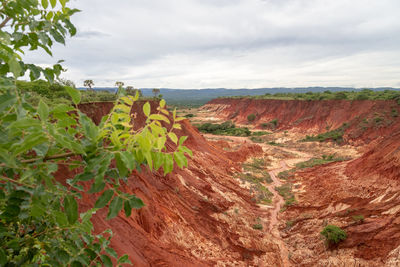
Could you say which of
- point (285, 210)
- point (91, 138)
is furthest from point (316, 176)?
point (91, 138)

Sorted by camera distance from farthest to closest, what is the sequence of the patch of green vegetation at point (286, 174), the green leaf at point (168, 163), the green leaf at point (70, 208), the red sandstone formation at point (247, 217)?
1. the patch of green vegetation at point (286, 174)
2. the red sandstone formation at point (247, 217)
3. the green leaf at point (168, 163)
4. the green leaf at point (70, 208)

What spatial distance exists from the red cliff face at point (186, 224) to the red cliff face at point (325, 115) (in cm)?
3063

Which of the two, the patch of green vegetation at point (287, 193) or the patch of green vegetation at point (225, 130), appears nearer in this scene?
the patch of green vegetation at point (287, 193)

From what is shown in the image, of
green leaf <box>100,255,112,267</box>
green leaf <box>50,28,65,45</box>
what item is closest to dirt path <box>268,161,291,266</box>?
green leaf <box>100,255,112,267</box>

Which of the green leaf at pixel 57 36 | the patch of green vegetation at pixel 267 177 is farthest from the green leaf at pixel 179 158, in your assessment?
the patch of green vegetation at pixel 267 177

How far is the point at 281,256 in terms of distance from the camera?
11789 millimetres

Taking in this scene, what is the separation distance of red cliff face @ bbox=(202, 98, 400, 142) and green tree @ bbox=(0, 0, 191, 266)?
42.9 m

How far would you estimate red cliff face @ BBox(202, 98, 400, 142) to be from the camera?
121ft

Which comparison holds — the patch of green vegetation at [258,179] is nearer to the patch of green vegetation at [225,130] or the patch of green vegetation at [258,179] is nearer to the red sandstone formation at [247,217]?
the red sandstone formation at [247,217]

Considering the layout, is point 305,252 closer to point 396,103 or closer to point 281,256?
point 281,256

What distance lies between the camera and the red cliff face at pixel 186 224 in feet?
25.7

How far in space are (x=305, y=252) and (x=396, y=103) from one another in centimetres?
3898

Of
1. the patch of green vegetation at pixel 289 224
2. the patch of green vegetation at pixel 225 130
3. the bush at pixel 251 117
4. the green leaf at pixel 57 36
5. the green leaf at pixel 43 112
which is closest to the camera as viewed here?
the green leaf at pixel 43 112

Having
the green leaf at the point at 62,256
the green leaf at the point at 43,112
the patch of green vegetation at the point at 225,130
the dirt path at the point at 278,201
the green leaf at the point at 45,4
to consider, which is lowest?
the dirt path at the point at 278,201
